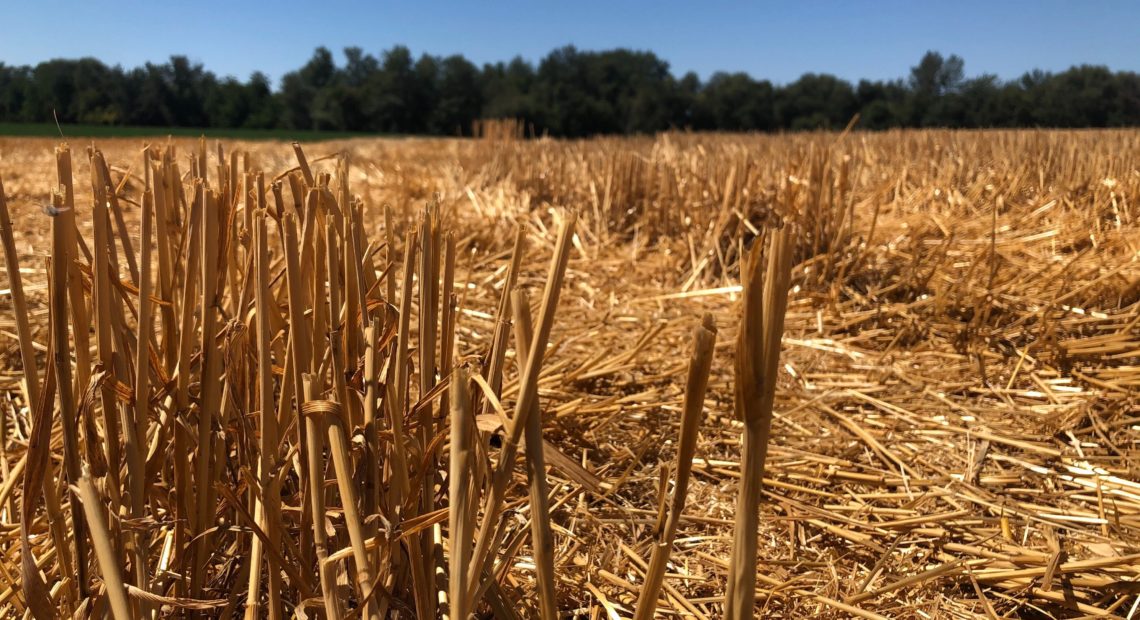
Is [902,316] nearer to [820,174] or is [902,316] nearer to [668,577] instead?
[820,174]

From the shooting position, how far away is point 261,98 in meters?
45.8

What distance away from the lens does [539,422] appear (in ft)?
2.03

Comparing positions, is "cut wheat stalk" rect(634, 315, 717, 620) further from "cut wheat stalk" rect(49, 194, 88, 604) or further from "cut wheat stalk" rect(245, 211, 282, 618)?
"cut wheat stalk" rect(49, 194, 88, 604)

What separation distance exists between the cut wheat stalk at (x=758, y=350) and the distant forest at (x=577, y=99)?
1496 inches

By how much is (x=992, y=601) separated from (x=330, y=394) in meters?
1.10

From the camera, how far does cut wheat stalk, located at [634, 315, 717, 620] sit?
1.63ft

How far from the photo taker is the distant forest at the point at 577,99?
37688 millimetres

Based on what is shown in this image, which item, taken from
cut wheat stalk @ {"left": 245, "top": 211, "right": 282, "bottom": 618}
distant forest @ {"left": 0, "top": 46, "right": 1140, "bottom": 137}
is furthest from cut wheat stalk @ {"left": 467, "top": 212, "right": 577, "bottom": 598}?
distant forest @ {"left": 0, "top": 46, "right": 1140, "bottom": 137}

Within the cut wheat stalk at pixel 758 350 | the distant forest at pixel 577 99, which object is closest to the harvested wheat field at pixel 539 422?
the cut wheat stalk at pixel 758 350


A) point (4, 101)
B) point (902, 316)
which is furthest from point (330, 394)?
point (4, 101)

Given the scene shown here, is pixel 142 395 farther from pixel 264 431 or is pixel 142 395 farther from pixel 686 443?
pixel 686 443

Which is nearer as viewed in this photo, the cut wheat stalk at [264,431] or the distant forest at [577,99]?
the cut wheat stalk at [264,431]

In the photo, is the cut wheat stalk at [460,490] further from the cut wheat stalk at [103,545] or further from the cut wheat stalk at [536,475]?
the cut wheat stalk at [103,545]

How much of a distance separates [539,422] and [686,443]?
13 cm
